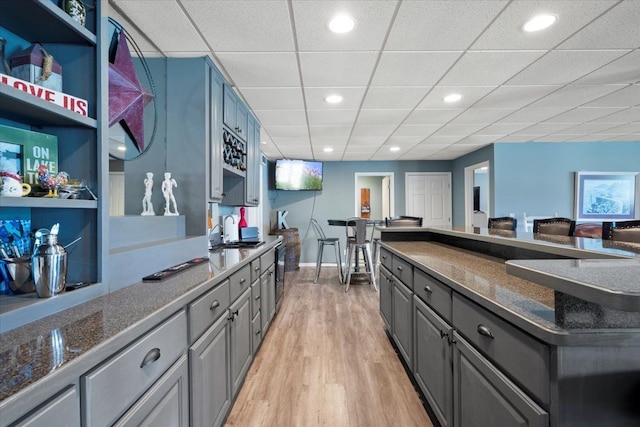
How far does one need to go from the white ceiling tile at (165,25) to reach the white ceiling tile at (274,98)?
75 cm

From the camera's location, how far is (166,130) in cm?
229

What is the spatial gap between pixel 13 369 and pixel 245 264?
1423 mm

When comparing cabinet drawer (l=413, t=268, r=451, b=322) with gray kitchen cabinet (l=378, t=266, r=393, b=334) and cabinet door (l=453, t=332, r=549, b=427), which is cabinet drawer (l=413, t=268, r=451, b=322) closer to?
cabinet door (l=453, t=332, r=549, b=427)

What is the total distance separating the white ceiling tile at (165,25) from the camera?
1.71m

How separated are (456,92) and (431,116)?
2.40ft

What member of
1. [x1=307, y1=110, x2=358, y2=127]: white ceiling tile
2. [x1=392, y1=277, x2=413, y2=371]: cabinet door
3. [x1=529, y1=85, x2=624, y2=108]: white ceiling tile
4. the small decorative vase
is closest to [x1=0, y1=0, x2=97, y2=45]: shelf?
the small decorative vase

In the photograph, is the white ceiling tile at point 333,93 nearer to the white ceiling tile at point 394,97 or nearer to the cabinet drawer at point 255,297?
the white ceiling tile at point 394,97

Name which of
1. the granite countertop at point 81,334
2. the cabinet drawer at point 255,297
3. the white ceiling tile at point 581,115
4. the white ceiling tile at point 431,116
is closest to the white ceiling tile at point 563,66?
the white ceiling tile at point 431,116

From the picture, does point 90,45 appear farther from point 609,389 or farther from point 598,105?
point 598,105

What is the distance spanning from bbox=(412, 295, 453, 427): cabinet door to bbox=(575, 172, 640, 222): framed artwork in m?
5.19

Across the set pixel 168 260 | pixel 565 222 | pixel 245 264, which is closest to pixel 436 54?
pixel 565 222

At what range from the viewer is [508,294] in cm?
107

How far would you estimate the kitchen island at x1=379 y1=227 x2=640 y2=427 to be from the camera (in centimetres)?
73

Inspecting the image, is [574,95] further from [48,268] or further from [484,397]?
[48,268]
